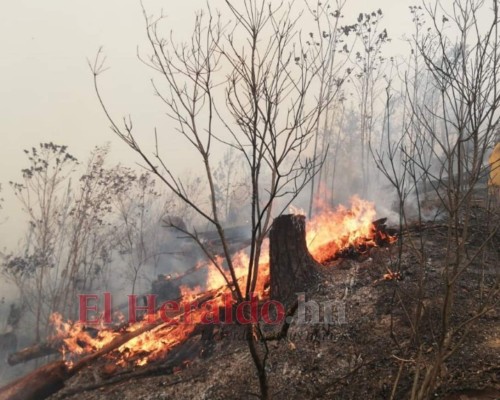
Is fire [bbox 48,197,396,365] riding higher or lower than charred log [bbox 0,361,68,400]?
higher

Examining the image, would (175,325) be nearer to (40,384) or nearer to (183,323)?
(183,323)

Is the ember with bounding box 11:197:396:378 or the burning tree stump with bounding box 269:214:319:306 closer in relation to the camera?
the burning tree stump with bounding box 269:214:319:306

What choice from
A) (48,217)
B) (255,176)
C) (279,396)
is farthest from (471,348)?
(48,217)

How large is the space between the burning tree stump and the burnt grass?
1.21 ft

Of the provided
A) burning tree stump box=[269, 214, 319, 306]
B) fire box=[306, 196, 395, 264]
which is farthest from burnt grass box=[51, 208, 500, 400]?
fire box=[306, 196, 395, 264]

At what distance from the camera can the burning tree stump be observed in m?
7.85

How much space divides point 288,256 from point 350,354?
2621mm

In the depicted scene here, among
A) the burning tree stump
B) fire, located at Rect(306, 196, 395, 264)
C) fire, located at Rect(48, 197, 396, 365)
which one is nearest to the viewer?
the burning tree stump

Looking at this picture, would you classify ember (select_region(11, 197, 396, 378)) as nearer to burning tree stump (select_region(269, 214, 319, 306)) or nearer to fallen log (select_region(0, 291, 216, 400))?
fallen log (select_region(0, 291, 216, 400))

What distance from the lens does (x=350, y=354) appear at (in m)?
5.74

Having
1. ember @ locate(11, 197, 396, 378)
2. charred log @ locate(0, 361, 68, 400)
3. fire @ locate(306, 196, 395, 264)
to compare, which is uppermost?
fire @ locate(306, 196, 395, 264)

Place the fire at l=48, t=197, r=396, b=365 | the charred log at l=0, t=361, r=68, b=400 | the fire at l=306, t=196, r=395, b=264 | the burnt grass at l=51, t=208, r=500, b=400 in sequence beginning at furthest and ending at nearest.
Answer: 1. the fire at l=306, t=196, r=395, b=264
2. the fire at l=48, t=197, r=396, b=365
3. the charred log at l=0, t=361, r=68, b=400
4. the burnt grass at l=51, t=208, r=500, b=400

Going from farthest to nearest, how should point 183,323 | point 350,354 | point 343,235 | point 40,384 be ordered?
point 343,235 < point 183,323 < point 40,384 < point 350,354

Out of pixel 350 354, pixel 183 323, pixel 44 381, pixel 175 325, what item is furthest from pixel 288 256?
pixel 44 381
